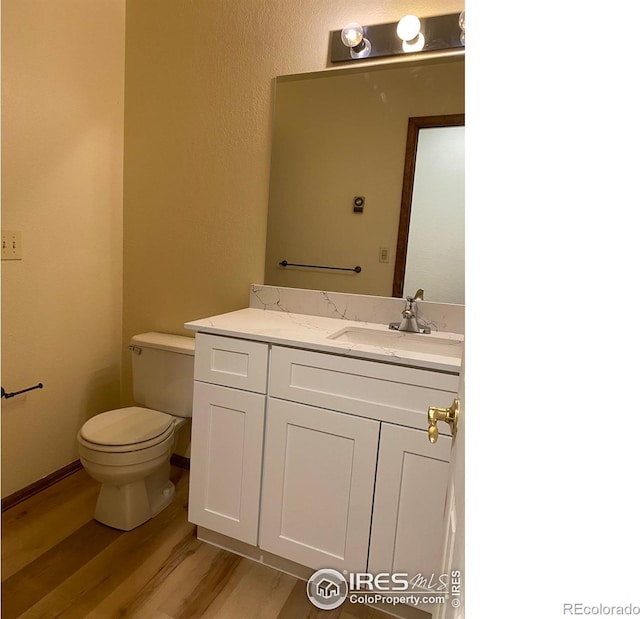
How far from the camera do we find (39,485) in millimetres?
2033

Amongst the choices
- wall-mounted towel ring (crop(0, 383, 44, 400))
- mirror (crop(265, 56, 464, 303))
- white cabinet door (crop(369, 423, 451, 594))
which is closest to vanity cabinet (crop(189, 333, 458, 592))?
white cabinet door (crop(369, 423, 451, 594))

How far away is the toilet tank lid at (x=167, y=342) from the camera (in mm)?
2027

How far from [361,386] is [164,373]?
1.12m

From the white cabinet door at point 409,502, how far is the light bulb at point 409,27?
1489mm

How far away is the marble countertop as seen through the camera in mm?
1343

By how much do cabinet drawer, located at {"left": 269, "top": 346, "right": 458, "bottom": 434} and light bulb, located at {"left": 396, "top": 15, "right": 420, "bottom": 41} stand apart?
51.0 inches

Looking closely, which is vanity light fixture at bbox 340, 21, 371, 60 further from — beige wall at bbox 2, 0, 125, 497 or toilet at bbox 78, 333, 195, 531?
toilet at bbox 78, 333, 195, 531

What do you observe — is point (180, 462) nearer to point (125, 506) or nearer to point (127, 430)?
point (125, 506)

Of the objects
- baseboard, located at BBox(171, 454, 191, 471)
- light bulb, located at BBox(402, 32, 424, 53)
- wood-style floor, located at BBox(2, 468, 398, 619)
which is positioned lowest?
wood-style floor, located at BBox(2, 468, 398, 619)

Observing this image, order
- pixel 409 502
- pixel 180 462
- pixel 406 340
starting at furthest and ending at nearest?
1. pixel 180 462
2. pixel 406 340
3. pixel 409 502

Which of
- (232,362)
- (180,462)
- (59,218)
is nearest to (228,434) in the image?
(232,362)
